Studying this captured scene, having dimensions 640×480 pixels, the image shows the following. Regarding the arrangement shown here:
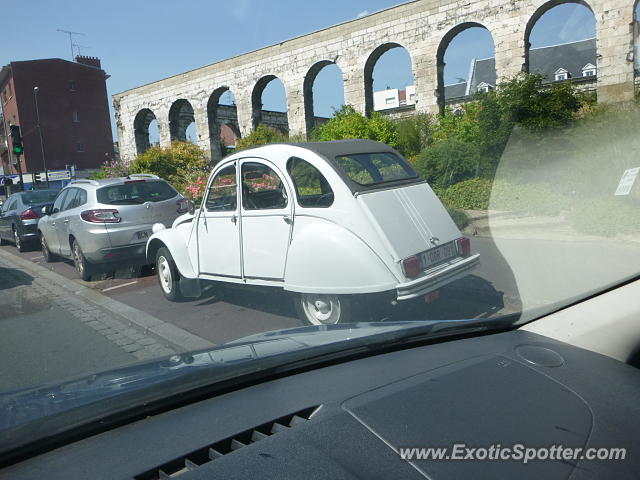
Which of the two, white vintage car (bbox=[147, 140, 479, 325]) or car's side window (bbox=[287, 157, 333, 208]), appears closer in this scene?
white vintage car (bbox=[147, 140, 479, 325])

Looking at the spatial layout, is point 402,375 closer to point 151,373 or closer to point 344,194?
point 151,373

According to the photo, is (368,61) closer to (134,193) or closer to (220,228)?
(134,193)

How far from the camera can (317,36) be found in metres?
24.9

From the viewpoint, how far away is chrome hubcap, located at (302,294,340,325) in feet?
16.3

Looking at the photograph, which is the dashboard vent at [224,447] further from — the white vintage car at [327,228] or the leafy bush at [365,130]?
the leafy bush at [365,130]

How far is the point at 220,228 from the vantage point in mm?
6152

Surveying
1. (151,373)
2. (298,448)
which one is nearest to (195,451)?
(298,448)

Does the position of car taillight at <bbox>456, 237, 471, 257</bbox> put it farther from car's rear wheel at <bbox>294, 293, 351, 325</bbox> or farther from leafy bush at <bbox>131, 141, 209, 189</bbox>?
leafy bush at <bbox>131, 141, 209, 189</bbox>

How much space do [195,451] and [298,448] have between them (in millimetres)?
306

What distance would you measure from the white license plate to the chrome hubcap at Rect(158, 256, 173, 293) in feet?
12.0

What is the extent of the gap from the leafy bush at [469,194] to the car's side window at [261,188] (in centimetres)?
572

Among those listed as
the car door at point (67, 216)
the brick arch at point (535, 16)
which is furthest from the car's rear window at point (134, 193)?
the brick arch at point (535, 16)

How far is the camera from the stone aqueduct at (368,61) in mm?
17562

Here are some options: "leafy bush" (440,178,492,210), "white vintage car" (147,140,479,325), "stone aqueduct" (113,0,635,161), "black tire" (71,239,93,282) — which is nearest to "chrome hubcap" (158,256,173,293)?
"white vintage car" (147,140,479,325)
